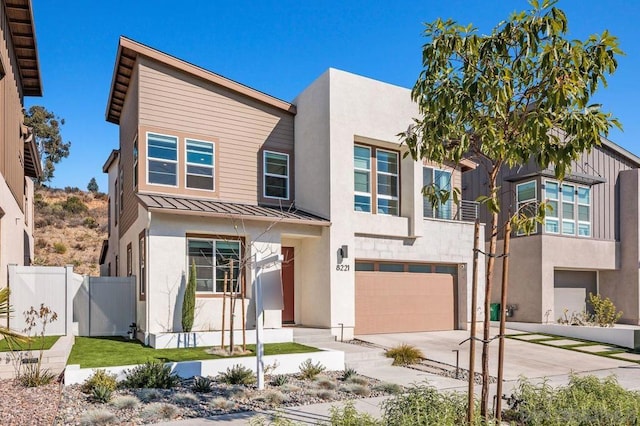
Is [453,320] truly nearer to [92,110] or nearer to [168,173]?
[168,173]

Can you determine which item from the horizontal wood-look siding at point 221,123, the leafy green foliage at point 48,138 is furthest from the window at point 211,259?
the leafy green foliage at point 48,138

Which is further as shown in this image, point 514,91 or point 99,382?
point 99,382

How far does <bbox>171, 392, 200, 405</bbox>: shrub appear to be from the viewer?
836cm

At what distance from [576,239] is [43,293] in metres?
19.7

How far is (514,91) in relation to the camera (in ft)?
20.5

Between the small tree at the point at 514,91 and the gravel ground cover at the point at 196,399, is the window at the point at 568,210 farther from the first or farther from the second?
the small tree at the point at 514,91

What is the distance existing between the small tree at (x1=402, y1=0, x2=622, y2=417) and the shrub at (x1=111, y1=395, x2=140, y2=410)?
5.23m

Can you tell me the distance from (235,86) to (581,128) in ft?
40.2

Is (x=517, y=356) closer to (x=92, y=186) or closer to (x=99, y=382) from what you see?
(x=99, y=382)

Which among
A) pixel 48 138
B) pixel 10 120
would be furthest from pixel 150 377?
pixel 48 138

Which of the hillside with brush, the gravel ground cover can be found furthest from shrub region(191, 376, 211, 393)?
the hillside with brush

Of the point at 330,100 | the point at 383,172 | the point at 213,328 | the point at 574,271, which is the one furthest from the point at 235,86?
the point at 574,271

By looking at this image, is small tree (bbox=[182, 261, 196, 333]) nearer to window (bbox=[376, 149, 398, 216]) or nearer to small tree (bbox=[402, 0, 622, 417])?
window (bbox=[376, 149, 398, 216])

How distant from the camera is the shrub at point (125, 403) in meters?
7.94
